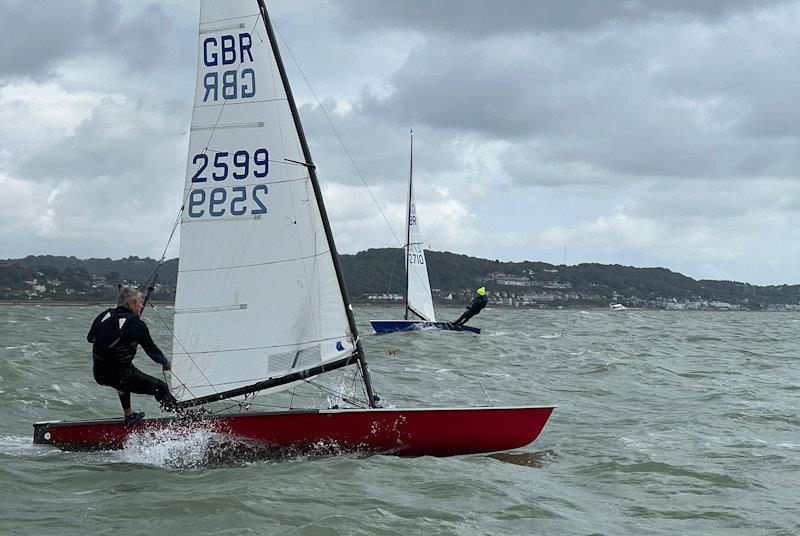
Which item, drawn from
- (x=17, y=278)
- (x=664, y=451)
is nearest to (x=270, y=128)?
(x=664, y=451)

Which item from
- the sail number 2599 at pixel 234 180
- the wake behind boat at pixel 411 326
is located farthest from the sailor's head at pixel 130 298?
the wake behind boat at pixel 411 326

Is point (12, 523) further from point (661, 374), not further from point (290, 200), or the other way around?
point (661, 374)

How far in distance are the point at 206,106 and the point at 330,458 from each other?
3766 mm

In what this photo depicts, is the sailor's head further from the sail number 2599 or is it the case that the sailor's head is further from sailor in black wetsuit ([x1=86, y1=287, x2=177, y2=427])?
the sail number 2599

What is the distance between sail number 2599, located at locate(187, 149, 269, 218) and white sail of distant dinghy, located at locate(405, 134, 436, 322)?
85.1 ft

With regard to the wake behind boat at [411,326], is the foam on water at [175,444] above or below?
below

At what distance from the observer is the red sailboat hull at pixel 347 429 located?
916cm

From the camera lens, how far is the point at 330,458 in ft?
30.0

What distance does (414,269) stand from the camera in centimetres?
3584

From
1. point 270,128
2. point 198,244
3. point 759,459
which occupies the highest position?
point 270,128

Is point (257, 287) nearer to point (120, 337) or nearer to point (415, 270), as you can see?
point (120, 337)

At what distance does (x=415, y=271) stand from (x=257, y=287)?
2642cm

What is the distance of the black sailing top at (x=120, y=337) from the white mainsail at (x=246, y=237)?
2.38 ft

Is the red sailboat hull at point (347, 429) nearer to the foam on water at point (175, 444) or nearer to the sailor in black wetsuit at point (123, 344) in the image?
the foam on water at point (175, 444)
